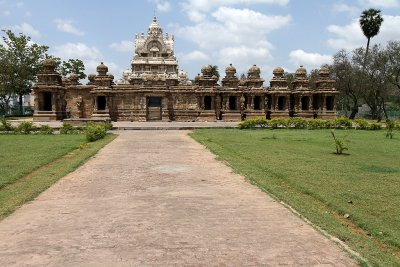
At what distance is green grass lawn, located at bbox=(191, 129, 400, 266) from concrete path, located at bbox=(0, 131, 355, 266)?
0.52m

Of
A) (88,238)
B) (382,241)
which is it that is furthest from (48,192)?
(382,241)

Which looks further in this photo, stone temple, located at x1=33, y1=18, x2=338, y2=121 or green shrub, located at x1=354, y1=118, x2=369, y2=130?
stone temple, located at x1=33, y1=18, x2=338, y2=121

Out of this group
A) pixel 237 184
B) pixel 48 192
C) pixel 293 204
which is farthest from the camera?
pixel 237 184

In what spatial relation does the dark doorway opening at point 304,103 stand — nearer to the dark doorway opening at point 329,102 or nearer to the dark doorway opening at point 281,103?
the dark doorway opening at point 329,102

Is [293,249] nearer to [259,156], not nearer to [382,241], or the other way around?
[382,241]

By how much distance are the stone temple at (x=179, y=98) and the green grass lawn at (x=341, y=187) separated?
2692cm

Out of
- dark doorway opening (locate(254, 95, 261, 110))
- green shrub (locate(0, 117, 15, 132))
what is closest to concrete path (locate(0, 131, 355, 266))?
green shrub (locate(0, 117, 15, 132))

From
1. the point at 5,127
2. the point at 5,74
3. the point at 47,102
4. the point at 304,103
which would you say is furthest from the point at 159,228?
the point at 5,74

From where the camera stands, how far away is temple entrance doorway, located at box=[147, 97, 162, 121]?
44.2 m

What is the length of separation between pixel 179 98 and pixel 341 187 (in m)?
35.5

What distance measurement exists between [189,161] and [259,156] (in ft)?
9.78

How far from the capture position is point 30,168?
12625mm

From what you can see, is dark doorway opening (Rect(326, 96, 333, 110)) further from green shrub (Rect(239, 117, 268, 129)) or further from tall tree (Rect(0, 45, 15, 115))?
tall tree (Rect(0, 45, 15, 115))

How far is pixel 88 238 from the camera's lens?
19.7 ft
